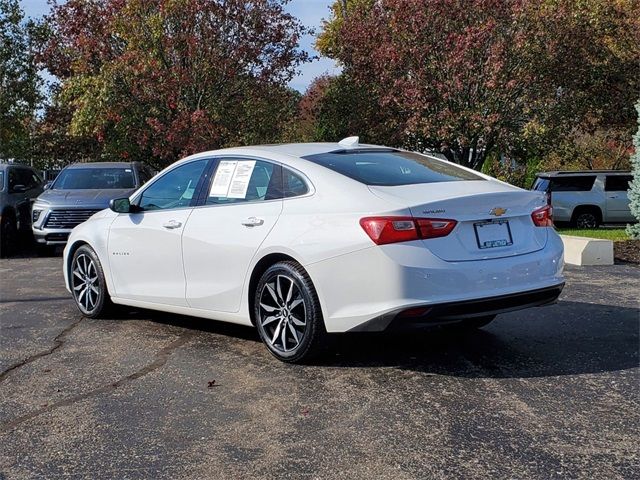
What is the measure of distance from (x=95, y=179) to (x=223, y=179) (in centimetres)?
863

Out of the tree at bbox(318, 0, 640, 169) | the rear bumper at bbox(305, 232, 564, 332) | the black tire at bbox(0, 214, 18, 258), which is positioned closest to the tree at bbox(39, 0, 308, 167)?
the tree at bbox(318, 0, 640, 169)

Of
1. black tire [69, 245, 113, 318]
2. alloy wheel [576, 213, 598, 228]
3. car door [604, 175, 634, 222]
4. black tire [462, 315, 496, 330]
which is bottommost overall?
alloy wheel [576, 213, 598, 228]

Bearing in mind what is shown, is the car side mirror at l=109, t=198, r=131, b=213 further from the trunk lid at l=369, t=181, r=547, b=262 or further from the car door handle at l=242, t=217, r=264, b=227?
the trunk lid at l=369, t=181, r=547, b=262

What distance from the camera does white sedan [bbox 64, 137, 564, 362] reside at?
4.68 meters

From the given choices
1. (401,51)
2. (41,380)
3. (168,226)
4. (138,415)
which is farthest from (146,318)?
(401,51)

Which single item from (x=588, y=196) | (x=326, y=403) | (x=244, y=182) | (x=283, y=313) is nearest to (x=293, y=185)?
(x=244, y=182)

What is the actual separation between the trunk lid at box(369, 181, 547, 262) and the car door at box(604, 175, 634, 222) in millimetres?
16050

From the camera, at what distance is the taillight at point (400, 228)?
4641 millimetres

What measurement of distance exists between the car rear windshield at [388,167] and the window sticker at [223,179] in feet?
2.37

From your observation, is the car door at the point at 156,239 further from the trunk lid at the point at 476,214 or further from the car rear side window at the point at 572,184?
the car rear side window at the point at 572,184

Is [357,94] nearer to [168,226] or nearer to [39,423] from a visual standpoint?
[168,226]

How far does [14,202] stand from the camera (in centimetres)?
1395

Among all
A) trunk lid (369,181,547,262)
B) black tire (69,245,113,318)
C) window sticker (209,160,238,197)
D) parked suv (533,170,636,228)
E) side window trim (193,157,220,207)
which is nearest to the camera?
trunk lid (369,181,547,262)

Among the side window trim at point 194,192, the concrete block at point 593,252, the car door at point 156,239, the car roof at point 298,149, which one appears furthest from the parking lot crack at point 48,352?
the concrete block at point 593,252
